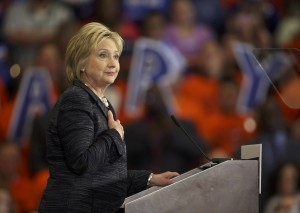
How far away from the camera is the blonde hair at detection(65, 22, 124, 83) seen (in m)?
3.29

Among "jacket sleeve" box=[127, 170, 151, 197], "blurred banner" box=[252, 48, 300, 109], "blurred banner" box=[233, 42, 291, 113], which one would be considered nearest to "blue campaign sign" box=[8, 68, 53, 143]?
"blurred banner" box=[233, 42, 291, 113]

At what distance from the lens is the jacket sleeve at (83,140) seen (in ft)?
10.4

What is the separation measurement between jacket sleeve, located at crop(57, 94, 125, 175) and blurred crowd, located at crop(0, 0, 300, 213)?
3.00m

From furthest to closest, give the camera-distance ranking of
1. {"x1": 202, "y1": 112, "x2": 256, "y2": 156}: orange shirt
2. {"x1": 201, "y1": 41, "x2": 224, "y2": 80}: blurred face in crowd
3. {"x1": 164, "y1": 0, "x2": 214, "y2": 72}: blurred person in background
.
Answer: {"x1": 164, "y1": 0, "x2": 214, "y2": 72}: blurred person in background < {"x1": 201, "y1": 41, "x2": 224, "y2": 80}: blurred face in crowd < {"x1": 202, "y1": 112, "x2": 256, "y2": 156}: orange shirt

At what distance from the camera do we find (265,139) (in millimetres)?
7023

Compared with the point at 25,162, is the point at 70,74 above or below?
above

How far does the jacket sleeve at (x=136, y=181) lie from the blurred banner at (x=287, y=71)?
623 mm

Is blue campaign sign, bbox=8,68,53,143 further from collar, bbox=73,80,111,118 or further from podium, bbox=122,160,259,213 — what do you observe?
podium, bbox=122,160,259,213

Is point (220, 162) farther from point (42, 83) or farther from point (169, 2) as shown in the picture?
point (169, 2)

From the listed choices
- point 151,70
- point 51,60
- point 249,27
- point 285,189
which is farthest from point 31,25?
point 285,189

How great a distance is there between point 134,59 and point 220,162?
171 inches

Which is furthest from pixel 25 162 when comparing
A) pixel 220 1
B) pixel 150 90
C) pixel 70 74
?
pixel 70 74

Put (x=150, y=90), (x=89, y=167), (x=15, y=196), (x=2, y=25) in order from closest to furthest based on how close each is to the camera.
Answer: (x=89, y=167) < (x=15, y=196) < (x=150, y=90) < (x=2, y=25)

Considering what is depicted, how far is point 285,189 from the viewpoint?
6703 millimetres
